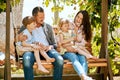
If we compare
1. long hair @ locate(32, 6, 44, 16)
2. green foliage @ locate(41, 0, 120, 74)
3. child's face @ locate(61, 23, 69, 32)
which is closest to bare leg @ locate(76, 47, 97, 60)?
child's face @ locate(61, 23, 69, 32)

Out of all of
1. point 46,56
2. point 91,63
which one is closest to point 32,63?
point 46,56

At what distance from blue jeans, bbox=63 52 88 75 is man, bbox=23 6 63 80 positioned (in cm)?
16

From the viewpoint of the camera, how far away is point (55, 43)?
5.54m

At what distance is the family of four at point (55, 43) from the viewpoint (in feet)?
17.3

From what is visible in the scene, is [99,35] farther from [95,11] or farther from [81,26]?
[81,26]

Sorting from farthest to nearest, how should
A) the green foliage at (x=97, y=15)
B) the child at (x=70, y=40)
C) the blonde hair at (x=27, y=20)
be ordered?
1. the green foliage at (x=97, y=15)
2. the child at (x=70, y=40)
3. the blonde hair at (x=27, y=20)

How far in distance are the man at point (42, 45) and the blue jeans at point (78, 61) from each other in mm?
161

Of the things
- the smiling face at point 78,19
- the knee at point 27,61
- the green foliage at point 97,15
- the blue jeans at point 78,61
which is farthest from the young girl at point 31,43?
the green foliage at point 97,15

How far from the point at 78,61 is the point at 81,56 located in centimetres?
12

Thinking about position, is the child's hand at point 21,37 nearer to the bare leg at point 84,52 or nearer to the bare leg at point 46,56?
the bare leg at point 46,56

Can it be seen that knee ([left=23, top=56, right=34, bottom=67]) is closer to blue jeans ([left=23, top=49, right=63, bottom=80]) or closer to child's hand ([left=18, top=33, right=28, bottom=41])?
blue jeans ([left=23, top=49, right=63, bottom=80])

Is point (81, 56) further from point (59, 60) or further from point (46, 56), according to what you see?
point (46, 56)

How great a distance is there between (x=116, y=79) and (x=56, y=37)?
2618 millimetres

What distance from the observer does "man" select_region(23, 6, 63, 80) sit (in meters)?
5.18
